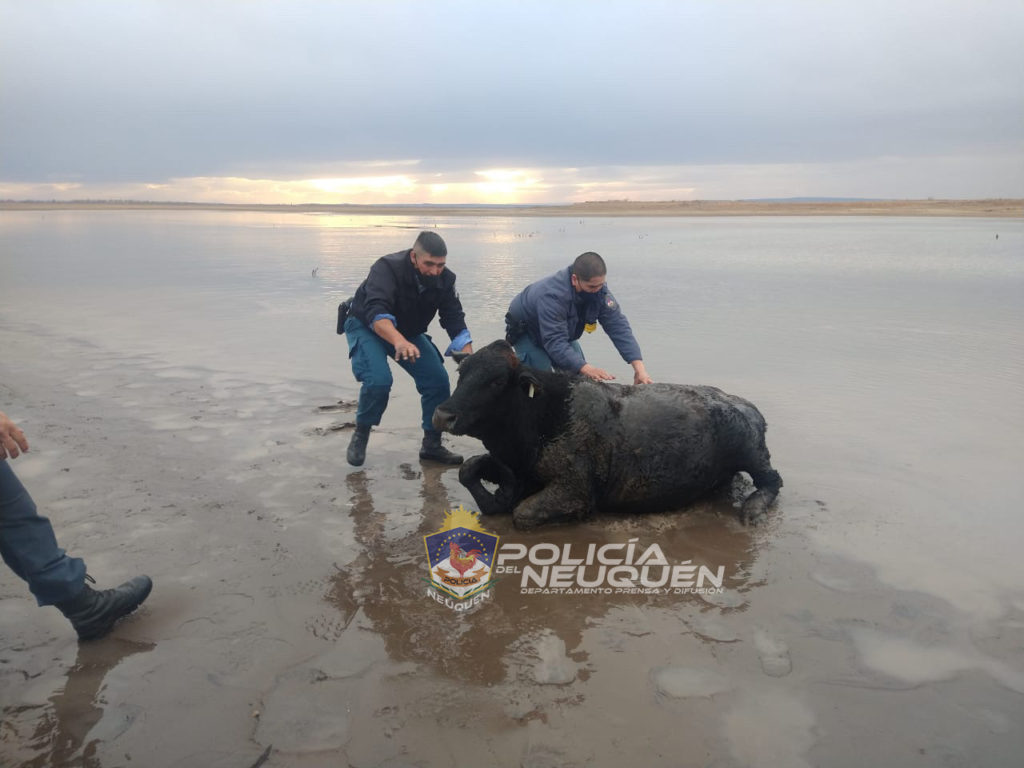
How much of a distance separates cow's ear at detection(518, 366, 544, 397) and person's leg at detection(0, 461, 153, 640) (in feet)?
10.4

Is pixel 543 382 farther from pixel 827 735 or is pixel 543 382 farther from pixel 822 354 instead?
pixel 822 354

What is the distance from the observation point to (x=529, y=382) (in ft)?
18.9

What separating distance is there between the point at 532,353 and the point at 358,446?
2.11 metres

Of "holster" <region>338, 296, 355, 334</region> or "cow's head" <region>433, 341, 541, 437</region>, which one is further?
"holster" <region>338, 296, 355, 334</region>

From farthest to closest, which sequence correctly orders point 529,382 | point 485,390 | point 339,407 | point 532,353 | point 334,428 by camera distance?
point 339,407 → point 334,428 → point 532,353 → point 529,382 → point 485,390

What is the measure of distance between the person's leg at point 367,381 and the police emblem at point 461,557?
1449mm

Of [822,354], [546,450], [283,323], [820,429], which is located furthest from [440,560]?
[283,323]

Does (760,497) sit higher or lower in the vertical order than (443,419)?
lower

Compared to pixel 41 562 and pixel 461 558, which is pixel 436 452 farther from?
pixel 41 562

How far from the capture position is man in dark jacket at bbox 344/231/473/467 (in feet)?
22.7

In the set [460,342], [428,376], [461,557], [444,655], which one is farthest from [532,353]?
[444,655]

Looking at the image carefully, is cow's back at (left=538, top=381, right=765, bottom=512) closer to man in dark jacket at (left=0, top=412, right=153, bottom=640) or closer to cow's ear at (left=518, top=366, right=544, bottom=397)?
cow's ear at (left=518, top=366, right=544, bottom=397)

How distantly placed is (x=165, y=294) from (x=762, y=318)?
48.6 ft

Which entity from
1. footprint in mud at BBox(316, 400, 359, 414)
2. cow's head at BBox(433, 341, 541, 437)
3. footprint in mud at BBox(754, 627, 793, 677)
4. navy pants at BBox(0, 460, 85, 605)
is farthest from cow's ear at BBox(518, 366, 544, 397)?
footprint in mud at BBox(316, 400, 359, 414)
